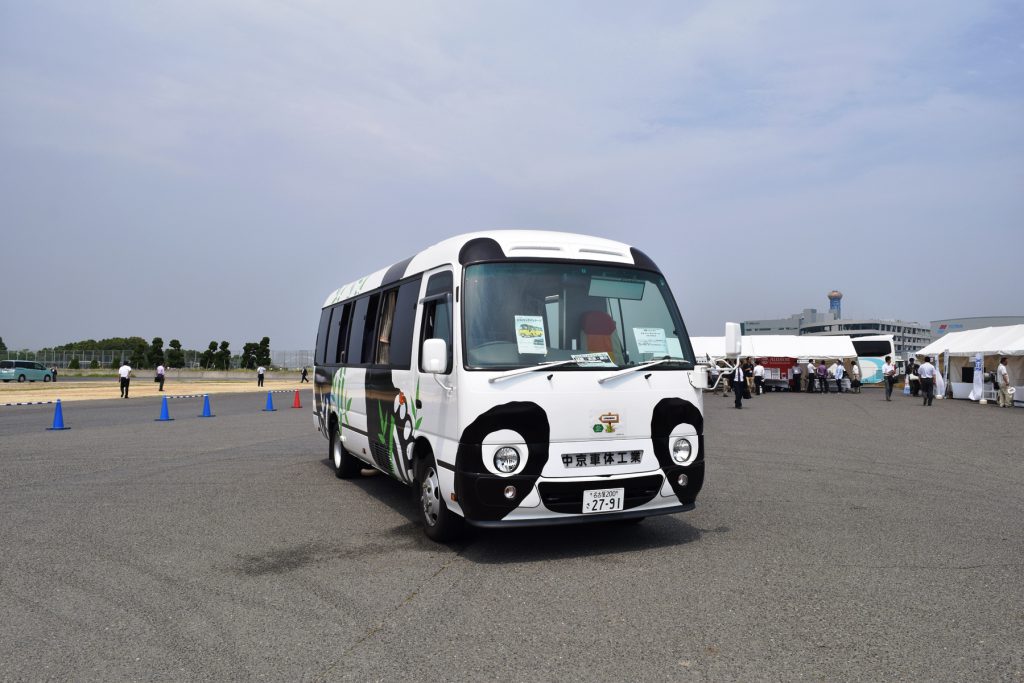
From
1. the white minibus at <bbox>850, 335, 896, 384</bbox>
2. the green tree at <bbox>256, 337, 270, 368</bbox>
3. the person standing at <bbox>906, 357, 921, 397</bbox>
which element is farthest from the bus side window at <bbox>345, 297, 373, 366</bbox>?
the green tree at <bbox>256, 337, 270, 368</bbox>

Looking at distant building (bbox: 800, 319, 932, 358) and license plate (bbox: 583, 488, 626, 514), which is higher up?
distant building (bbox: 800, 319, 932, 358)

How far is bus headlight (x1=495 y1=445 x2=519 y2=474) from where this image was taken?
232 inches

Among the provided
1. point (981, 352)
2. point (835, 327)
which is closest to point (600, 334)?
point (981, 352)

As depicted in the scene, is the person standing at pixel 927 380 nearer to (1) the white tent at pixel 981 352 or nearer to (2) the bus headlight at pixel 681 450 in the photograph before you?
(1) the white tent at pixel 981 352

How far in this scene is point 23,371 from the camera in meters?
57.0

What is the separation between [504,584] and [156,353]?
8965cm

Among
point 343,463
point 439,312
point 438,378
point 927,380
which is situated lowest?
point 343,463

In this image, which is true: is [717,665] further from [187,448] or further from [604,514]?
[187,448]

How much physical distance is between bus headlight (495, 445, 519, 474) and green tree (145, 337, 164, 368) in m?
87.2

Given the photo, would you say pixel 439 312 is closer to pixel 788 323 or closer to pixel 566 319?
pixel 566 319

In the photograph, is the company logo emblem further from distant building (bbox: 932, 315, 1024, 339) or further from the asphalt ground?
distant building (bbox: 932, 315, 1024, 339)

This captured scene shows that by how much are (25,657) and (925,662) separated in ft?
14.7

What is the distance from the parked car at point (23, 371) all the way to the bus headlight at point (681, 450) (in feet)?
201

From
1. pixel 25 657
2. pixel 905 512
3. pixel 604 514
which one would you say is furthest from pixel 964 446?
pixel 25 657
